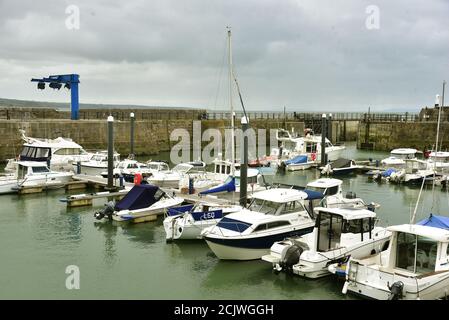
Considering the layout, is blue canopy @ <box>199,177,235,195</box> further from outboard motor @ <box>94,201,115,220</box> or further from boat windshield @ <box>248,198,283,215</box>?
boat windshield @ <box>248,198,283,215</box>

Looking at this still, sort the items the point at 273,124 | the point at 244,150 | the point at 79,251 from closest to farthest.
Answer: the point at 79,251, the point at 244,150, the point at 273,124

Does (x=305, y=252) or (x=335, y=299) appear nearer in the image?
(x=335, y=299)

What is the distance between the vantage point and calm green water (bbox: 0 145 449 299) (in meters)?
13.0

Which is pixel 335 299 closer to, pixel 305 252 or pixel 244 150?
pixel 305 252

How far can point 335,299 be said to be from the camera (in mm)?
12469

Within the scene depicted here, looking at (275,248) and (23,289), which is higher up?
(275,248)

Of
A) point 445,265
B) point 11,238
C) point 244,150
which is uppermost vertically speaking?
point 244,150

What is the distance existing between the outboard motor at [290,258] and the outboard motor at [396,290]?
3099mm

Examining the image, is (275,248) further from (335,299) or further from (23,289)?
(23,289)

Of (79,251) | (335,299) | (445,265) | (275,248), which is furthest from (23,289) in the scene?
(445,265)

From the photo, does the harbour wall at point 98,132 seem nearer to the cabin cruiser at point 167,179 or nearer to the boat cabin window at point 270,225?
the cabin cruiser at point 167,179

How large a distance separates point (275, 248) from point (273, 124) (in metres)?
48.6

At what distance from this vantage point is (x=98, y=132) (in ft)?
145
